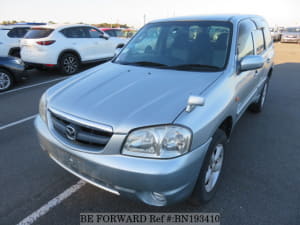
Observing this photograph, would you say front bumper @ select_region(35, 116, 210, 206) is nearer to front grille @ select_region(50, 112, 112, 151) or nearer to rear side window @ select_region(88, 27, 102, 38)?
front grille @ select_region(50, 112, 112, 151)

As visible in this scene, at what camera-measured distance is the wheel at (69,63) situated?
8.00 meters

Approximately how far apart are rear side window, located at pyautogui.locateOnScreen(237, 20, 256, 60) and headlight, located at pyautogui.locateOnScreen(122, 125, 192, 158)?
5.19 ft

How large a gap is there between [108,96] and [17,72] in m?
5.78

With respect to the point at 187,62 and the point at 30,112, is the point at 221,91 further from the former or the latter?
the point at 30,112

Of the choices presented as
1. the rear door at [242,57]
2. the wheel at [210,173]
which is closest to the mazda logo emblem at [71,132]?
the wheel at [210,173]

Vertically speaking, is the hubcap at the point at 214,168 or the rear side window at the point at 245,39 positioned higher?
the rear side window at the point at 245,39

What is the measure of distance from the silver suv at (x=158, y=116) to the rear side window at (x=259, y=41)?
2.05ft

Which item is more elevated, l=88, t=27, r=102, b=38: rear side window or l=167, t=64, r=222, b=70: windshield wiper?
l=167, t=64, r=222, b=70: windshield wiper

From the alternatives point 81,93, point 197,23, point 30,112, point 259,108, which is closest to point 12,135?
point 30,112

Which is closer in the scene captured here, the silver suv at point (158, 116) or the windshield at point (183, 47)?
the silver suv at point (158, 116)

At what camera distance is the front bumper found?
5.58 ft

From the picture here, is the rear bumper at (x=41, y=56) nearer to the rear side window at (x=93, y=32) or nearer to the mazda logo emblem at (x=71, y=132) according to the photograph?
the rear side window at (x=93, y=32)

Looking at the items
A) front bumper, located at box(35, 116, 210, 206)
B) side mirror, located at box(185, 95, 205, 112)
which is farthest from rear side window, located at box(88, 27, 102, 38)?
side mirror, located at box(185, 95, 205, 112)

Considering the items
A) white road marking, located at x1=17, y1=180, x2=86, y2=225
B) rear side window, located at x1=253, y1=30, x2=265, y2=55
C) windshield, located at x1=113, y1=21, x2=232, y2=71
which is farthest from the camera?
rear side window, located at x1=253, y1=30, x2=265, y2=55
